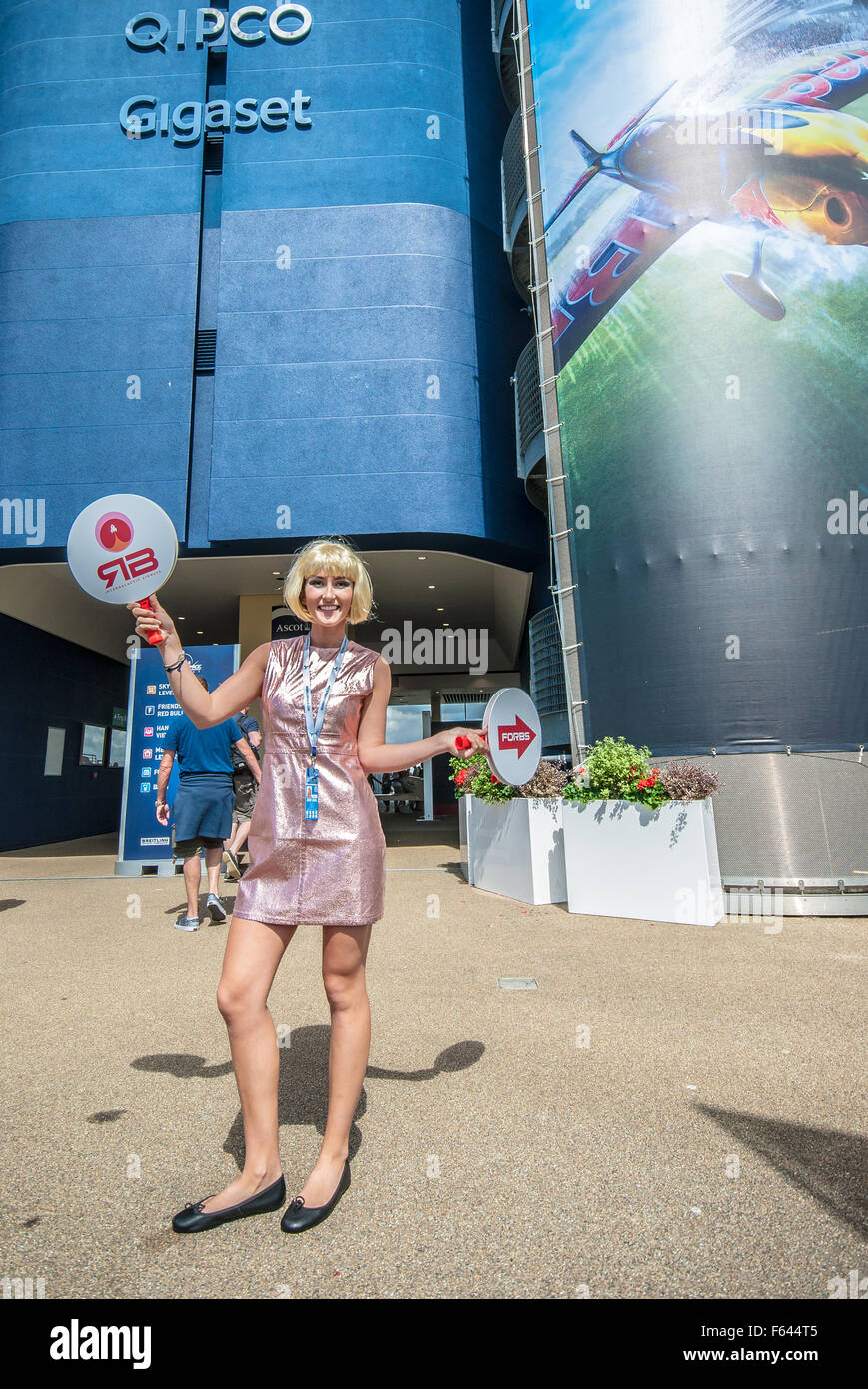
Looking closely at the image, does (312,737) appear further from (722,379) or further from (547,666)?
(547,666)

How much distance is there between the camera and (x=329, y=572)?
8.11 feet

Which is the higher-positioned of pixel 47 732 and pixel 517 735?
pixel 47 732

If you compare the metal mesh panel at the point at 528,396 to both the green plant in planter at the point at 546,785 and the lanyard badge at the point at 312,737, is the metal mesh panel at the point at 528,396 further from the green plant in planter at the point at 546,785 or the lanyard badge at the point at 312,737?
the lanyard badge at the point at 312,737

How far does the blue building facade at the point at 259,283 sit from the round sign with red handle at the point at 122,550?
1032 cm

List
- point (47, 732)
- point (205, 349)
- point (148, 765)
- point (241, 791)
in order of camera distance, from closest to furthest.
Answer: point (241, 791) → point (148, 765) → point (205, 349) → point (47, 732)

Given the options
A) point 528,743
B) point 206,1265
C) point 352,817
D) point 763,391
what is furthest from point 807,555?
point 206,1265

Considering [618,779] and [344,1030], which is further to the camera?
[618,779]

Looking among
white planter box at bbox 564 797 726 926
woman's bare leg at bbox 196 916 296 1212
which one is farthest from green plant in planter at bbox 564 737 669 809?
woman's bare leg at bbox 196 916 296 1212

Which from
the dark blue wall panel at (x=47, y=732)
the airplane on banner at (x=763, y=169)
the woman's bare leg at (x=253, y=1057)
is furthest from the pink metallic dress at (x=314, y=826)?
the dark blue wall panel at (x=47, y=732)

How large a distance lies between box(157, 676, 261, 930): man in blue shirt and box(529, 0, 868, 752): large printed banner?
431 centimetres

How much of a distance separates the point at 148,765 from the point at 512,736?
31.1ft

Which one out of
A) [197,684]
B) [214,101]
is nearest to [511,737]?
[197,684]

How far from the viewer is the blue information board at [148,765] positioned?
1077 centimetres

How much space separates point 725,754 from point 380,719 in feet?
20.2
